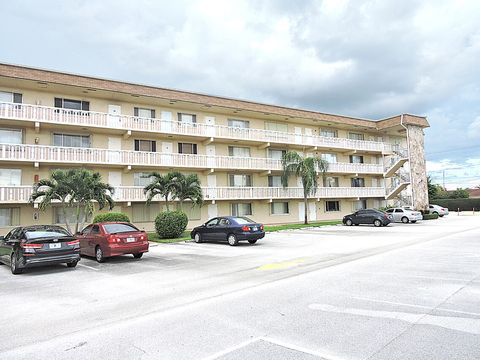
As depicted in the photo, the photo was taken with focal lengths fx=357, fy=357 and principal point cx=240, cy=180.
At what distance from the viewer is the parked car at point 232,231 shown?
1712 cm

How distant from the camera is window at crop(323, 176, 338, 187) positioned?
3641 cm

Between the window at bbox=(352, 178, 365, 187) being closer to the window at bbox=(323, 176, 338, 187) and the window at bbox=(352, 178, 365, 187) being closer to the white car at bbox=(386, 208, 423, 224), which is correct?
the window at bbox=(323, 176, 338, 187)

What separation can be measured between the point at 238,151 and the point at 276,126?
5.08 meters

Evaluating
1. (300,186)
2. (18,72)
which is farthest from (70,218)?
(300,186)

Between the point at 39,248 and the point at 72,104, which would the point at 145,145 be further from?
the point at 39,248

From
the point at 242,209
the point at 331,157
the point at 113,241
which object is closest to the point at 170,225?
the point at 113,241

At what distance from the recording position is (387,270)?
9703 mm

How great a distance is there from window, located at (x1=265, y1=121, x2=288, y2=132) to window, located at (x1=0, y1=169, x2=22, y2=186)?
65.8 ft

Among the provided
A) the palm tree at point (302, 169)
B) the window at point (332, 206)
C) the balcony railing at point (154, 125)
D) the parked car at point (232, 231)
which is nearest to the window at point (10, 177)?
the balcony railing at point (154, 125)

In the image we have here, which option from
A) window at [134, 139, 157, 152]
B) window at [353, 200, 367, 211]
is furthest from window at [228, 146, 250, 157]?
window at [353, 200, 367, 211]

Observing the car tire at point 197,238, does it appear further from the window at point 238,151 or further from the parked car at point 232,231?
the window at point 238,151

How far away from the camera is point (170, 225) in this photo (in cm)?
2108

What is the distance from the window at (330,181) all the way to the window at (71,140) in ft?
73.3

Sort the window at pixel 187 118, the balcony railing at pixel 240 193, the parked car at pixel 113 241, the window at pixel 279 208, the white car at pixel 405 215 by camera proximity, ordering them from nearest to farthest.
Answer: the parked car at pixel 113 241
the balcony railing at pixel 240 193
the window at pixel 187 118
the white car at pixel 405 215
the window at pixel 279 208
